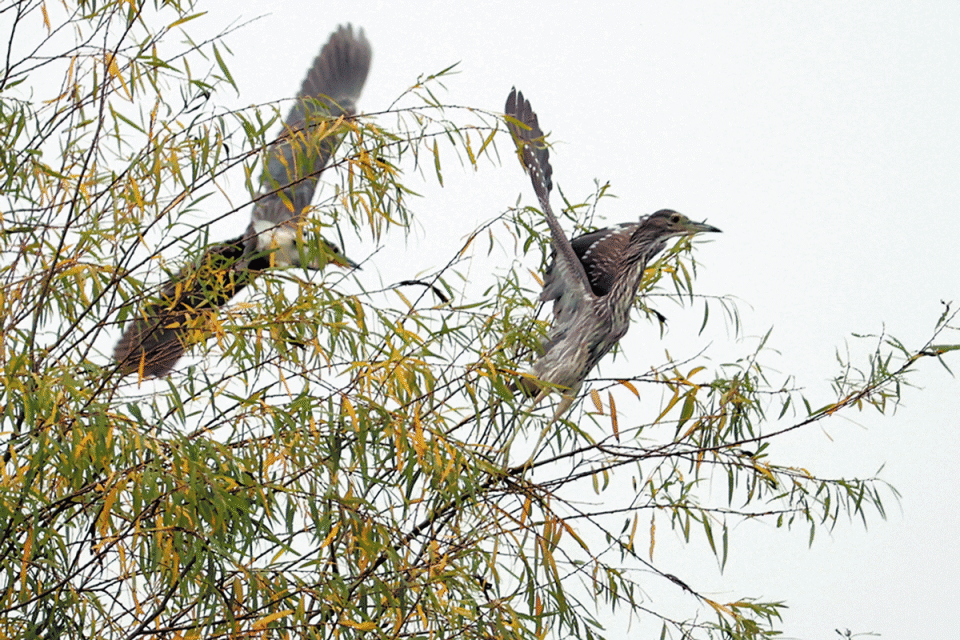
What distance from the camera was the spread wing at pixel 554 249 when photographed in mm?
3094

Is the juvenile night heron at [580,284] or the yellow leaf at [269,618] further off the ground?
the juvenile night heron at [580,284]

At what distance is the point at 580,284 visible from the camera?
3.16 m

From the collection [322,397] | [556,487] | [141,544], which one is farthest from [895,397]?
[141,544]

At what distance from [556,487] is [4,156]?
1.39 metres

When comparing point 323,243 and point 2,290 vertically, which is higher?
point 323,243

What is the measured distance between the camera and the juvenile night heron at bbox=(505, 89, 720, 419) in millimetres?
3096

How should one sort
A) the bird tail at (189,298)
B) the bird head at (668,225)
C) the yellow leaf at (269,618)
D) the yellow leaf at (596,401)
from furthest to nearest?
the bird head at (668,225)
the yellow leaf at (596,401)
the bird tail at (189,298)
the yellow leaf at (269,618)

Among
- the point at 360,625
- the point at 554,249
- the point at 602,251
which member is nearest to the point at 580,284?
the point at 554,249

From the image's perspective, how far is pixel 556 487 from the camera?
2.62m

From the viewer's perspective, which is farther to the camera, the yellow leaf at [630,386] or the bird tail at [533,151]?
the bird tail at [533,151]

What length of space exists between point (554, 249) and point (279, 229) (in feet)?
3.35

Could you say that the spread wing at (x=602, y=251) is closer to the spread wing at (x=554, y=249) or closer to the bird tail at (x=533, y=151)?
the spread wing at (x=554, y=249)

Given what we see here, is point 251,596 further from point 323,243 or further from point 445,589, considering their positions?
point 323,243

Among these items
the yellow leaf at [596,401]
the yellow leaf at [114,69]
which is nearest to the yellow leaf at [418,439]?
the yellow leaf at [596,401]
